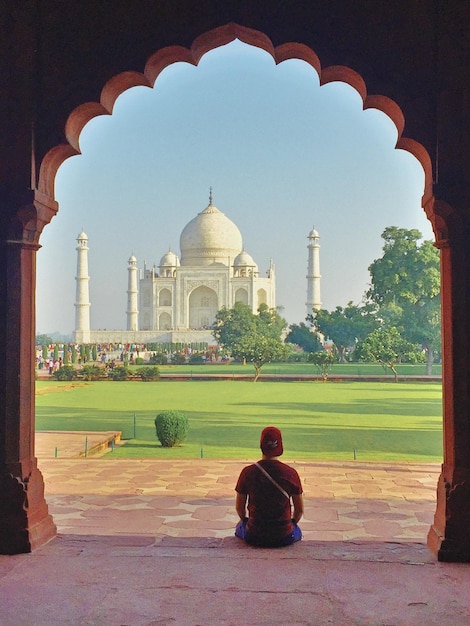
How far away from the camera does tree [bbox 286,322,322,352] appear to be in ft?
97.2

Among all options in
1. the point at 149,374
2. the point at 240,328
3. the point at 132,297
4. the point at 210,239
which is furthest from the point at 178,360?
the point at 132,297

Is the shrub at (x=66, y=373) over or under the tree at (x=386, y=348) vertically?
under

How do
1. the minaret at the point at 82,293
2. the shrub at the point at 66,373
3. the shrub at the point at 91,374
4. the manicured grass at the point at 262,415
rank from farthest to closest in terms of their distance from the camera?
the minaret at the point at 82,293, the shrub at the point at 91,374, the shrub at the point at 66,373, the manicured grass at the point at 262,415

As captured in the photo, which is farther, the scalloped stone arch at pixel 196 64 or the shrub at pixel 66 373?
the shrub at pixel 66 373

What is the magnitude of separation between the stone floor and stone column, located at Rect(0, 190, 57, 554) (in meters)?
0.21

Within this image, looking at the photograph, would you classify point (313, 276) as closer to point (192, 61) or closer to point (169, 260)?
point (169, 260)

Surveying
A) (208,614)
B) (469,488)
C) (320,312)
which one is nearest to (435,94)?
(469,488)

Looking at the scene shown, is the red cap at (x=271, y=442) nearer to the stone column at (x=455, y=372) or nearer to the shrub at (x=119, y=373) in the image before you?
the stone column at (x=455, y=372)

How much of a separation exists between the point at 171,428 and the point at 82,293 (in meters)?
35.8

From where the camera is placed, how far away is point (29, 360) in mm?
3020

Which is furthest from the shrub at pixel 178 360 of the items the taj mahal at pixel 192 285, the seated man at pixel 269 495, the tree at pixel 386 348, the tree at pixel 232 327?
the seated man at pixel 269 495

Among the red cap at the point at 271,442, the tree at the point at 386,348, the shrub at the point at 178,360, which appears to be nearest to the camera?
the red cap at the point at 271,442

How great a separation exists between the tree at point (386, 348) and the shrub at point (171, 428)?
1247 centimetres

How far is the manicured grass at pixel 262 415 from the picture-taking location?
7.81 metres
